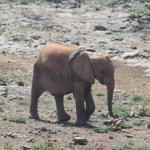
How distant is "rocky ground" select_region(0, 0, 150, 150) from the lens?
13281 mm

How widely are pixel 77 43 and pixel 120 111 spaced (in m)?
11.1

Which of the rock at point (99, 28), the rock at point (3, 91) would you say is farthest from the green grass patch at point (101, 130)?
the rock at point (99, 28)

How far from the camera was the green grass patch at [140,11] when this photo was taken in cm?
3180

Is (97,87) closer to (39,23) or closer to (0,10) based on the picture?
(39,23)

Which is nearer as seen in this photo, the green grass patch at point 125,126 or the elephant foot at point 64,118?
the green grass patch at point 125,126

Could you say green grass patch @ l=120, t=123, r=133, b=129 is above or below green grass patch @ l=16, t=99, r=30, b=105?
above

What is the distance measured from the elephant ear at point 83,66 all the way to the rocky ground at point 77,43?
885 mm

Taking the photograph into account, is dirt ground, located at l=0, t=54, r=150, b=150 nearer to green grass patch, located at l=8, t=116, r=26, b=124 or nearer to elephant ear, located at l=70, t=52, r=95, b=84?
green grass patch, located at l=8, t=116, r=26, b=124

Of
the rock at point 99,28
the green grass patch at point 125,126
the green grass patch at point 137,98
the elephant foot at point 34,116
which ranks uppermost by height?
the elephant foot at point 34,116

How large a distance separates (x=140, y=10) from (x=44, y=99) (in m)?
15.7

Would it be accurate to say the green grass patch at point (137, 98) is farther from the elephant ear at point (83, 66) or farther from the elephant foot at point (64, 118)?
Answer: the elephant ear at point (83, 66)

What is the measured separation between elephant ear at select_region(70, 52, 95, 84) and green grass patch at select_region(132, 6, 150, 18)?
17533 millimetres

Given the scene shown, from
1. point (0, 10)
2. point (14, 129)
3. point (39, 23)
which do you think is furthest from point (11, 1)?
point (14, 129)

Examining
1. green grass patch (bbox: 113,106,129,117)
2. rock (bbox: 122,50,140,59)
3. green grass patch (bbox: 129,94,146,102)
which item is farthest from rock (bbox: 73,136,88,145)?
rock (bbox: 122,50,140,59)
